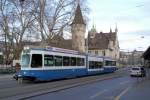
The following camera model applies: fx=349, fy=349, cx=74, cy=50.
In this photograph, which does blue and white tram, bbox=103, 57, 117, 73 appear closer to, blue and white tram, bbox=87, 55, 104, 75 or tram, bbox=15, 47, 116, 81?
blue and white tram, bbox=87, 55, 104, 75

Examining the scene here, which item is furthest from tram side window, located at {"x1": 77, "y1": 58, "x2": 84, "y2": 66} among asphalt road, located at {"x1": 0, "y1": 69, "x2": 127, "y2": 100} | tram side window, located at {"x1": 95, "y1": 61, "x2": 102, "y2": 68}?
asphalt road, located at {"x1": 0, "y1": 69, "x2": 127, "y2": 100}

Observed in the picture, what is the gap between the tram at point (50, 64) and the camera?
31.3m

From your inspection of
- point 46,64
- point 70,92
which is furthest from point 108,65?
point 70,92

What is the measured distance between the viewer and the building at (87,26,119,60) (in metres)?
150

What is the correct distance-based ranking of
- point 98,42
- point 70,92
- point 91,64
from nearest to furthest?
point 70,92
point 91,64
point 98,42

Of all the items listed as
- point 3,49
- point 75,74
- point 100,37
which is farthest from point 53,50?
point 100,37

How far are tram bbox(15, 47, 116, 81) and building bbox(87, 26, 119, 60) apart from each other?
340 ft

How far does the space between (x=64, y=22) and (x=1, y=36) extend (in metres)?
13.5

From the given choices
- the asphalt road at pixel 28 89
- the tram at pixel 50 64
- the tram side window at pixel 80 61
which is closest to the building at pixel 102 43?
the tram side window at pixel 80 61

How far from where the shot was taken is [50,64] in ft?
109

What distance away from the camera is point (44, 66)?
31.9 metres

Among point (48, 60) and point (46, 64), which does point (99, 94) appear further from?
point (48, 60)

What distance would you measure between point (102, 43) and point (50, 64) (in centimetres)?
12031

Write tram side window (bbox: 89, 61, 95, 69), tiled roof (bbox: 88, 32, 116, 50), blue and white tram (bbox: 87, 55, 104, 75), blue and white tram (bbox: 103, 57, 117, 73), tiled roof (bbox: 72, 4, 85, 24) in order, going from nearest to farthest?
1. blue and white tram (bbox: 87, 55, 104, 75)
2. tram side window (bbox: 89, 61, 95, 69)
3. blue and white tram (bbox: 103, 57, 117, 73)
4. tiled roof (bbox: 72, 4, 85, 24)
5. tiled roof (bbox: 88, 32, 116, 50)
